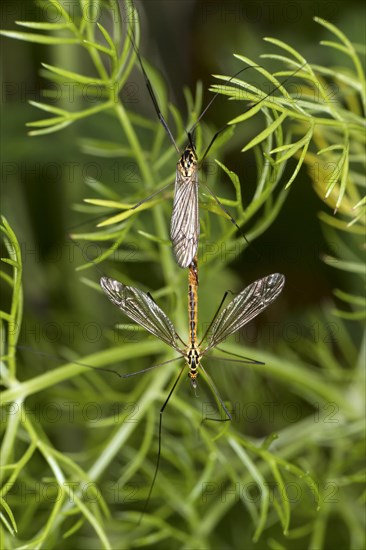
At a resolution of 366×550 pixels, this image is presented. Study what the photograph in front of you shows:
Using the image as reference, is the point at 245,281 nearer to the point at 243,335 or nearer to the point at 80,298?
the point at 243,335

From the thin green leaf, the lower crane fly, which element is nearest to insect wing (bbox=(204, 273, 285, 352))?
the lower crane fly

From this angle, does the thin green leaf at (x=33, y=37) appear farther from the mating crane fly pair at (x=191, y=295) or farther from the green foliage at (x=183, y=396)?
the mating crane fly pair at (x=191, y=295)

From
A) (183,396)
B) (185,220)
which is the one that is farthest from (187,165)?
(183,396)

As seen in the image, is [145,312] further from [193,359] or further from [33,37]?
[33,37]

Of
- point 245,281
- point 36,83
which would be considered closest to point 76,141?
point 36,83

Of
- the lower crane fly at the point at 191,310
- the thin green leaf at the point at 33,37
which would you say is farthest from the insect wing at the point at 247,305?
the thin green leaf at the point at 33,37
